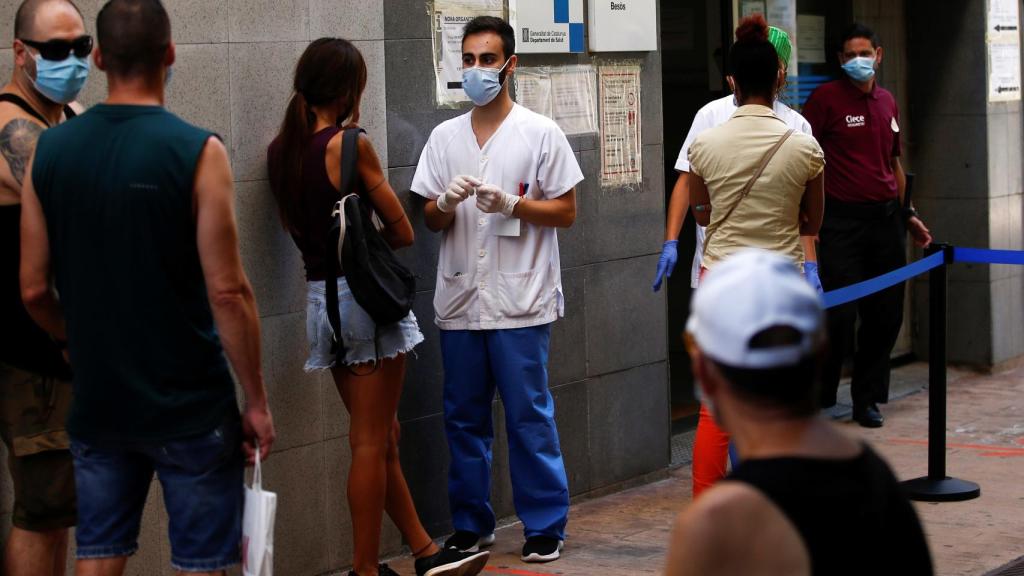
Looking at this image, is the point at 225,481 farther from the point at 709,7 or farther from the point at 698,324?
the point at 709,7

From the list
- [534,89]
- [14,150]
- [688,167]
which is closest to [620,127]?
[534,89]

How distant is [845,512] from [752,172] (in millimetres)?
3310

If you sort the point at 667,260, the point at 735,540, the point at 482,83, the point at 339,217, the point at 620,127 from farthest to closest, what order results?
the point at 620,127, the point at 667,260, the point at 482,83, the point at 339,217, the point at 735,540

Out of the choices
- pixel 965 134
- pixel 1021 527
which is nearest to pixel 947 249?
pixel 1021 527

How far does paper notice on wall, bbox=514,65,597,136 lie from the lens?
6.67 m

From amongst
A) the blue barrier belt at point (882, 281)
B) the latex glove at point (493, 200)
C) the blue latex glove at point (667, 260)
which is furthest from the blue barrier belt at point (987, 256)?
the latex glove at point (493, 200)

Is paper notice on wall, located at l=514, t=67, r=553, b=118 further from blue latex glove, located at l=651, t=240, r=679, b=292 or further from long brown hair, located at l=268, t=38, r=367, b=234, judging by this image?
long brown hair, located at l=268, t=38, r=367, b=234

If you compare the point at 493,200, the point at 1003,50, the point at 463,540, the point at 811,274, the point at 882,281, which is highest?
the point at 1003,50

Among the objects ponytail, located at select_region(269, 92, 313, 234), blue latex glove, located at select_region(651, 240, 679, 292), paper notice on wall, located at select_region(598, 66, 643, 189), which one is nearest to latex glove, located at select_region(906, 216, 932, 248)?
paper notice on wall, located at select_region(598, 66, 643, 189)

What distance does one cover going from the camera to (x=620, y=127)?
7203 millimetres

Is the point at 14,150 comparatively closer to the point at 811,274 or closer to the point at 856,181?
the point at 811,274

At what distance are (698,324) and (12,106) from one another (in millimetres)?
2616

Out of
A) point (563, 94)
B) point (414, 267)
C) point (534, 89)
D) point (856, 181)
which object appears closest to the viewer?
point (414, 267)

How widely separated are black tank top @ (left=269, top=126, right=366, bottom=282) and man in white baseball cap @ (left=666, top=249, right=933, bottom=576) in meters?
3.02
